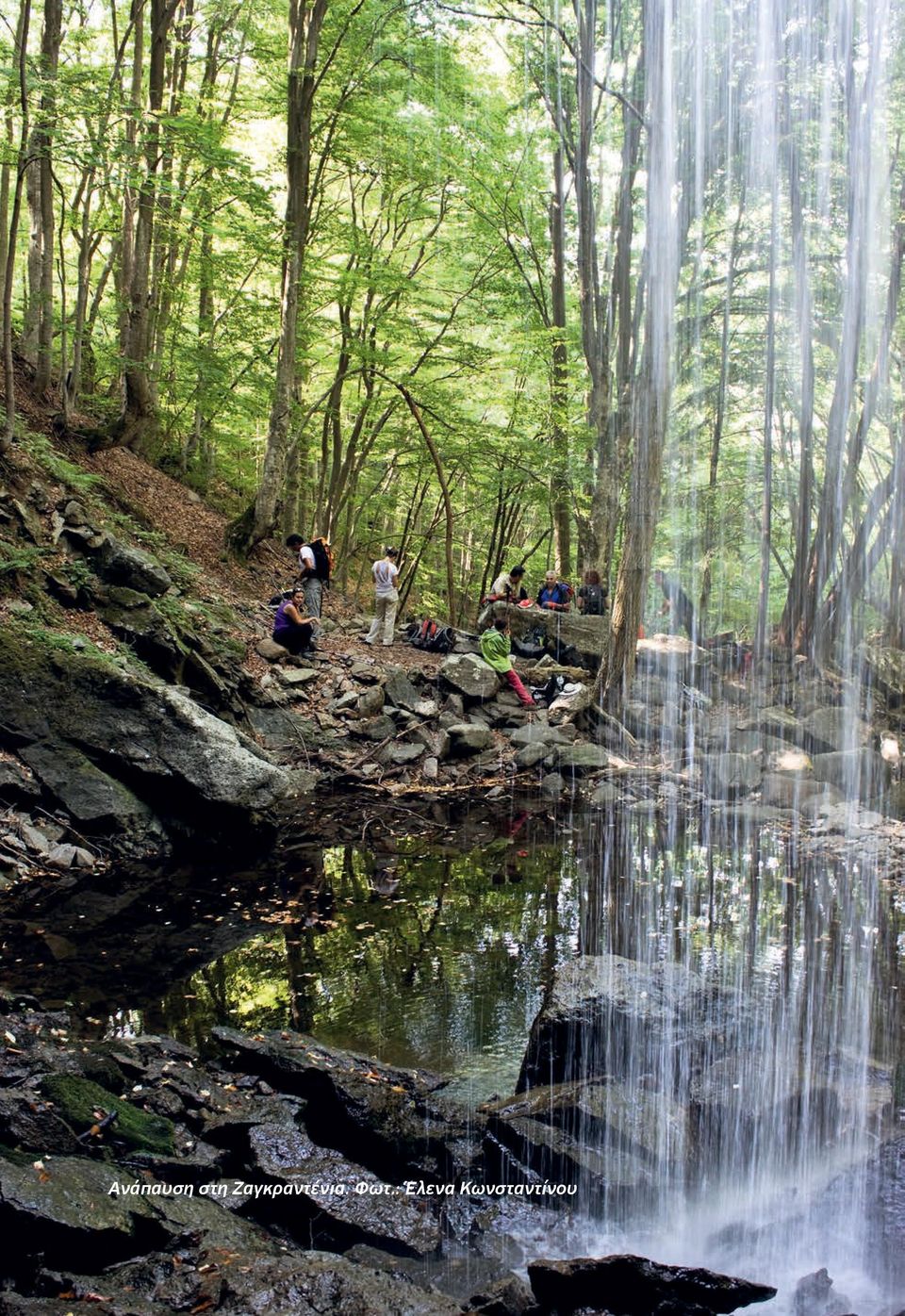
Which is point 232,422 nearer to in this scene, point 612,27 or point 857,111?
point 612,27

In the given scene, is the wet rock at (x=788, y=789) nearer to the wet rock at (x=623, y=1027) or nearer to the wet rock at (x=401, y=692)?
the wet rock at (x=401, y=692)

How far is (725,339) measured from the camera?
1562 cm

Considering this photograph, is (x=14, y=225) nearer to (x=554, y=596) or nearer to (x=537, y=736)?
(x=537, y=736)

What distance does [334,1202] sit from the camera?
3.54m

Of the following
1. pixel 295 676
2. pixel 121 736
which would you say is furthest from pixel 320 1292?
pixel 295 676

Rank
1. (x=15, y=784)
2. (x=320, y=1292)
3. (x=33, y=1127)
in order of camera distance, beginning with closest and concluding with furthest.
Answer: (x=320, y=1292)
(x=33, y=1127)
(x=15, y=784)

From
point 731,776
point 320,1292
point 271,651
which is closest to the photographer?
point 320,1292

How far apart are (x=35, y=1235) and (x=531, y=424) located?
657 inches

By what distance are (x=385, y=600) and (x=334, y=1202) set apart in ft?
37.3

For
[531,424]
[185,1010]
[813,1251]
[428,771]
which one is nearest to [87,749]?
[185,1010]

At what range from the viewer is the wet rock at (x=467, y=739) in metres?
12.0

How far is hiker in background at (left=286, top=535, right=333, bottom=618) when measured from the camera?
547 inches

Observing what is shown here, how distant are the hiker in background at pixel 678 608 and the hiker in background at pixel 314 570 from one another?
265 inches

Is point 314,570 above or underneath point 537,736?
above
